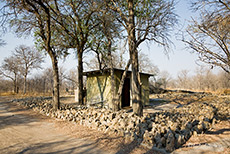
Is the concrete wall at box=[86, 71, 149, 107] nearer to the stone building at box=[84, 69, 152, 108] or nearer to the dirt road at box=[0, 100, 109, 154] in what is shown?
the stone building at box=[84, 69, 152, 108]

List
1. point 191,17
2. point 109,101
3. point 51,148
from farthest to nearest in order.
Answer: point 109,101 < point 191,17 < point 51,148

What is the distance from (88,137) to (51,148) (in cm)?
107

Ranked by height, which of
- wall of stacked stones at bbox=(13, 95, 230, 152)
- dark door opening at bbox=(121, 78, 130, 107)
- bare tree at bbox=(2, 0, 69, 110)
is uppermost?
bare tree at bbox=(2, 0, 69, 110)

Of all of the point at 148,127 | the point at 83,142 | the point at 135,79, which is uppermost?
the point at 135,79

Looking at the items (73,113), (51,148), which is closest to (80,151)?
(51,148)

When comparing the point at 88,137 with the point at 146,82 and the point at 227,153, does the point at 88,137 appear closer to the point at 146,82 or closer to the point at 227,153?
the point at 227,153

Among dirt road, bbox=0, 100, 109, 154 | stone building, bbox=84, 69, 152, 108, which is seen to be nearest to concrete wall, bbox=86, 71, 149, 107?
stone building, bbox=84, 69, 152, 108

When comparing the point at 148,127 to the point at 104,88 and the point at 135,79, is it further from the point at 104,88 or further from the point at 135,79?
the point at 104,88

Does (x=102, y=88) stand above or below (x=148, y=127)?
above

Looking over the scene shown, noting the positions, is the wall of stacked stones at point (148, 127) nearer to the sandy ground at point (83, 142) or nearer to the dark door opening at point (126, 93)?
the sandy ground at point (83, 142)

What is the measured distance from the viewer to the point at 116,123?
4.52 meters

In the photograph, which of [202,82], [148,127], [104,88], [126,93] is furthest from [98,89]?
[202,82]

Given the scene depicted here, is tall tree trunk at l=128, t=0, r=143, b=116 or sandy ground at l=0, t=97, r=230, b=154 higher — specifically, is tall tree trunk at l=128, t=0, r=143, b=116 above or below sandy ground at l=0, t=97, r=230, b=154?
above

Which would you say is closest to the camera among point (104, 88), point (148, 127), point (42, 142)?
point (42, 142)
